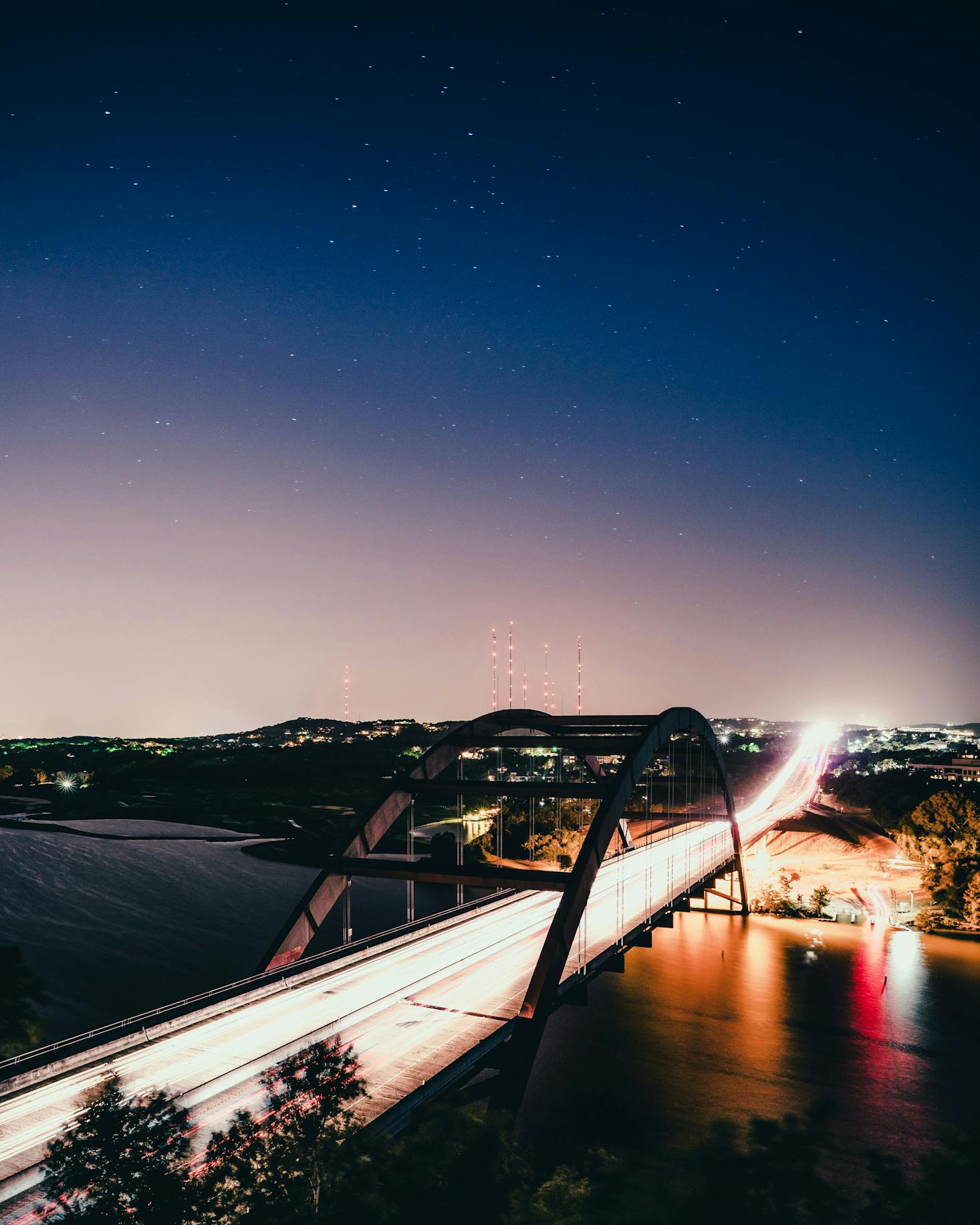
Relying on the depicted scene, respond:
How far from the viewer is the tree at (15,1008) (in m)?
28.4

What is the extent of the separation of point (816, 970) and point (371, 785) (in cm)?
12278

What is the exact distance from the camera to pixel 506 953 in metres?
30.7

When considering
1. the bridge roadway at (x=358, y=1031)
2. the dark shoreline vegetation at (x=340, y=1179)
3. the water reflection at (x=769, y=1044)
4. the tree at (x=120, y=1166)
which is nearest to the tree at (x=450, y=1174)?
the dark shoreline vegetation at (x=340, y=1179)

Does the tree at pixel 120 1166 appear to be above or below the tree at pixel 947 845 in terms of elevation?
above

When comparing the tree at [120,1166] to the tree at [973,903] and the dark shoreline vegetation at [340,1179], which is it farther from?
the tree at [973,903]

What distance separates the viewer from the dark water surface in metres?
28.8

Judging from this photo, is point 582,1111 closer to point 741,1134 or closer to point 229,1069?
point 741,1134

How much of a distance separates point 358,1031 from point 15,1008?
53.6ft

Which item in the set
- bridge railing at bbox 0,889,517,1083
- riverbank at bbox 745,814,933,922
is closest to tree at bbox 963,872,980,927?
riverbank at bbox 745,814,933,922

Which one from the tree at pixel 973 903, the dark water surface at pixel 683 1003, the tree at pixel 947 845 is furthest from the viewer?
the tree at pixel 947 845

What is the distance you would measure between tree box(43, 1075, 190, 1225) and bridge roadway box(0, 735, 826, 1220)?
1.34m

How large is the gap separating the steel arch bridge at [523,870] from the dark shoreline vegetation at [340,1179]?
3397 millimetres

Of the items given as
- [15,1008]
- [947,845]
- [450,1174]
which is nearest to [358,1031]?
[450,1174]

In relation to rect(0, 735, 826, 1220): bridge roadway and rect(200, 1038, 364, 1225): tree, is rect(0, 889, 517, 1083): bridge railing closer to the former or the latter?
rect(0, 735, 826, 1220): bridge roadway
